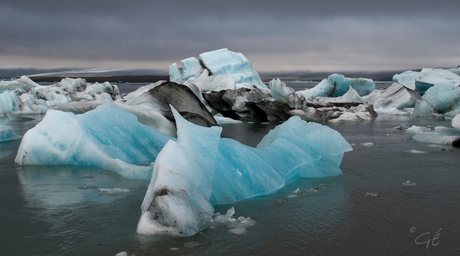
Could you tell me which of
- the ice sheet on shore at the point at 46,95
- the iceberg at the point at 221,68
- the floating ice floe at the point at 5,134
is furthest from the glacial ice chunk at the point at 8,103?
the floating ice floe at the point at 5,134

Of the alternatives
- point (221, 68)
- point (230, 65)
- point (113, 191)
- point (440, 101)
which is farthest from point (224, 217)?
point (230, 65)

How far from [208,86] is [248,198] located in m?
12.4

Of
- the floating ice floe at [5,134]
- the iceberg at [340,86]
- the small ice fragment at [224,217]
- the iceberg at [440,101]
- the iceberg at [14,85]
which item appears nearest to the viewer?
the small ice fragment at [224,217]

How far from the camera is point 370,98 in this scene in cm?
2005

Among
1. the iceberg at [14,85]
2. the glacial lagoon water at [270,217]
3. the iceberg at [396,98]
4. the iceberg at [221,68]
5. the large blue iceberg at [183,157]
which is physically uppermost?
the iceberg at [221,68]

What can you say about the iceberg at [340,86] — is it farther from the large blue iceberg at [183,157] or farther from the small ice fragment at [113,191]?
the small ice fragment at [113,191]

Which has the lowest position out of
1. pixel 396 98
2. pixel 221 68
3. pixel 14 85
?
pixel 396 98

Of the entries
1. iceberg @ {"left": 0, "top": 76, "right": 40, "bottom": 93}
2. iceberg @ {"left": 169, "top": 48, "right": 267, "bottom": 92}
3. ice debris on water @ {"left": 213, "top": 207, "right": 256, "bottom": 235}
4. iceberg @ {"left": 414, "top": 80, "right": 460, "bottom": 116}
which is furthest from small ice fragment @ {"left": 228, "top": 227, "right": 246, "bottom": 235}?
iceberg @ {"left": 0, "top": 76, "right": 40, "bottom": 93}

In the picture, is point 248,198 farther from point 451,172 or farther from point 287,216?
point 451,172

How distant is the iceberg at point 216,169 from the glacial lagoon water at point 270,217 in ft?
0.42

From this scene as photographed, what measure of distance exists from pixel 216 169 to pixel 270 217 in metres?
0.74

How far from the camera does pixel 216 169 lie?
3432mm

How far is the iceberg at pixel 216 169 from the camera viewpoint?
2498 millimetres

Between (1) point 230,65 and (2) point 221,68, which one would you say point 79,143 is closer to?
(2) point 221,68
